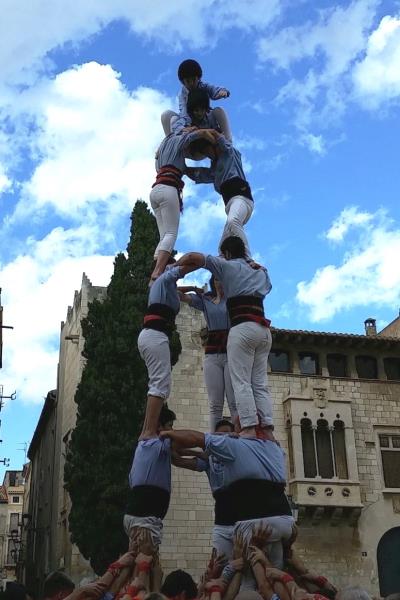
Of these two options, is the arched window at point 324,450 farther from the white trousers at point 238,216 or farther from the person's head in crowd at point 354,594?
the person's head in crowd at point 354,594

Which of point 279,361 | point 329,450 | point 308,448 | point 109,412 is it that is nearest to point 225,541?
point 109,412

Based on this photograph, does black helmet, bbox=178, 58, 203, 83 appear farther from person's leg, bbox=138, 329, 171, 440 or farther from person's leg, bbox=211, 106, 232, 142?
person's leg, bbox=138, 329, 171, 440

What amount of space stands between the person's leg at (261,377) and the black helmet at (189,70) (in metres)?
3.78

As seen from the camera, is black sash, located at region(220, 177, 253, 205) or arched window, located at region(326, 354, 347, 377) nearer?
black sash, located at region(220, 177, 253, 205)

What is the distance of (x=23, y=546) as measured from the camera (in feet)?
161

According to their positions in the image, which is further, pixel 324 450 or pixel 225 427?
pixel 324 450

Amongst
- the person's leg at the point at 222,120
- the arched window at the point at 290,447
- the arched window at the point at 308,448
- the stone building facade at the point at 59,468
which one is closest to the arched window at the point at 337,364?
the arched window at the point at 308,448

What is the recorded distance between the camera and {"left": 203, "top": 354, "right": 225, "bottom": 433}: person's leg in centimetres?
835

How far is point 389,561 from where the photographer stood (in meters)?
25.6

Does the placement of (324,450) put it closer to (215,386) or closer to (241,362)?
(215,386)

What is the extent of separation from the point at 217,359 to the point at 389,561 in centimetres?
2053

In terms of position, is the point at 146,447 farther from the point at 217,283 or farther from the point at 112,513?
the point at 112,513

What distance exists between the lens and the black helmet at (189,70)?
30.9ft

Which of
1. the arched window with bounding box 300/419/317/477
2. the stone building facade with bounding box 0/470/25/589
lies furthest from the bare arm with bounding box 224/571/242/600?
the stone building facade with bounding box 0/470/25/589
